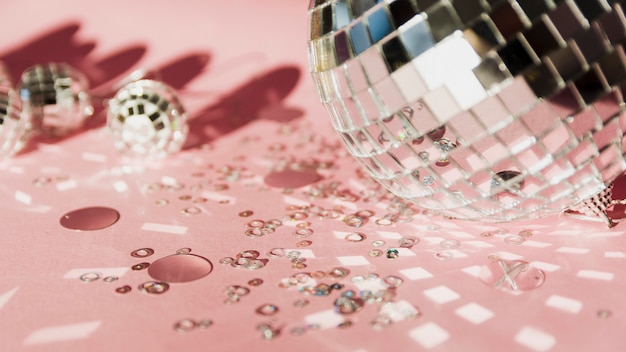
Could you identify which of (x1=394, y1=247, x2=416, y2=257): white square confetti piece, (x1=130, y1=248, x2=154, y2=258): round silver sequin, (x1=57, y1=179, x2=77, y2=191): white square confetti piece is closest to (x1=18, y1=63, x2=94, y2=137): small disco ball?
(x1=57, y1=179, x2=77, y2=191): white square confetti piece

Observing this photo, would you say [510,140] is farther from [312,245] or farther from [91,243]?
[91,243]

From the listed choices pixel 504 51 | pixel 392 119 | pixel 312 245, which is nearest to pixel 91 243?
pixel 312 245

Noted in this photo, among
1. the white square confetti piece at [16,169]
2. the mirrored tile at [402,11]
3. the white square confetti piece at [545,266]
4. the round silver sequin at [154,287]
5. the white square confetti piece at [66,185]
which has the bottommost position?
the white square confetti piece at [545,266]

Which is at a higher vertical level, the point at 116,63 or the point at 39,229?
the point at 116,63

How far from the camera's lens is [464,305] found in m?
0.66

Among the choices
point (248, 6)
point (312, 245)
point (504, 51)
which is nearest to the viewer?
point (504, 51)

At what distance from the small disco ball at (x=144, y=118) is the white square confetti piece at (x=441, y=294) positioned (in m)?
0.49

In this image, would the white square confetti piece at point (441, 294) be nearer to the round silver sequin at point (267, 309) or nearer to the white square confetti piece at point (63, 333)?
the round silver sequin at point (267, 309)

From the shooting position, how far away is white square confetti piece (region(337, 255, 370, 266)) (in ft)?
2.42

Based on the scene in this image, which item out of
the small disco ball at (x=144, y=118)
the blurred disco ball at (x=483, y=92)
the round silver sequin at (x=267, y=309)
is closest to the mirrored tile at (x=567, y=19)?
the blurred disco ball at (x=483, y=92)

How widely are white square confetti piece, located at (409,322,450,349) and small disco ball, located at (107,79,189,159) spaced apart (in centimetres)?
53

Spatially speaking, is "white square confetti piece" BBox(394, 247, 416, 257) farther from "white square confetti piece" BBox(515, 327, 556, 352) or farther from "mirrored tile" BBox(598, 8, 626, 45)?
"mirrored tile" BBox(598, 8, 626, 45)

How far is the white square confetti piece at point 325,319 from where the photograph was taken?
0.64 metres

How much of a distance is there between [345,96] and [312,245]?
20cm
